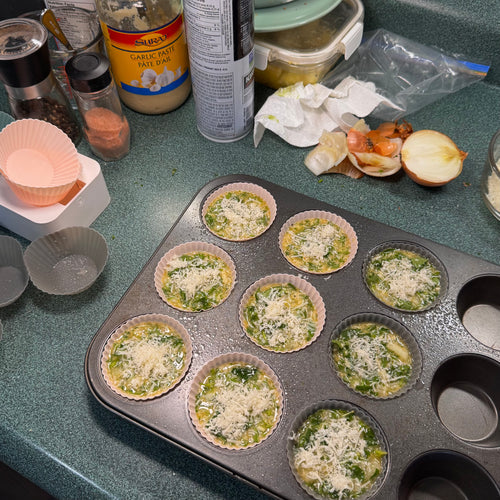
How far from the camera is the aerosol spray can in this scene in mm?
1150

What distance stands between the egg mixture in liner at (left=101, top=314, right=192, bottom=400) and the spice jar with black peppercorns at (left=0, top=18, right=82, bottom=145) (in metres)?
0.61

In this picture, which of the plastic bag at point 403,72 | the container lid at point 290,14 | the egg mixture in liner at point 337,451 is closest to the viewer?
the egg mixture in liner at point 337,451

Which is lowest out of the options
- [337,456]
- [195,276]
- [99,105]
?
[337,456]

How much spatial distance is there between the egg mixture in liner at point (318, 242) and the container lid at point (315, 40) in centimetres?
48

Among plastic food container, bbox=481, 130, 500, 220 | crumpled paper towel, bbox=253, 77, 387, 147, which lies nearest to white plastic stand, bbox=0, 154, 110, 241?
crumpled paper towel, bbox=253, 77, 387, 147

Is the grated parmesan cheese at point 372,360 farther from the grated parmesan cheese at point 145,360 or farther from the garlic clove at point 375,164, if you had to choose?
the garlic clove at point 375,164

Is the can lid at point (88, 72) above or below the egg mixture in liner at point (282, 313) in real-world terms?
above

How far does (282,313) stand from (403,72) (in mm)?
916

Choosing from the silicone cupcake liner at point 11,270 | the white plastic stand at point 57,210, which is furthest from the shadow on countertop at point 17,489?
the white plastic stand at point 57,210

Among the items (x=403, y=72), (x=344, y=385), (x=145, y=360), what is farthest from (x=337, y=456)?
(x=403, y=72)

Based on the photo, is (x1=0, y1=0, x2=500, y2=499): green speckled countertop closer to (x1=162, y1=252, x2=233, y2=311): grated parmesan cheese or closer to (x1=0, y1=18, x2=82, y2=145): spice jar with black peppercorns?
(x1=162, y1=252, x2=233, y2=311): grated parmesan cheese

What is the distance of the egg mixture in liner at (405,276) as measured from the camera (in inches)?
45.8

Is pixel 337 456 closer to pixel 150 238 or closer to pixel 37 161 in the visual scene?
pixel 150 238

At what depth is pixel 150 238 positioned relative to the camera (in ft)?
4.30
